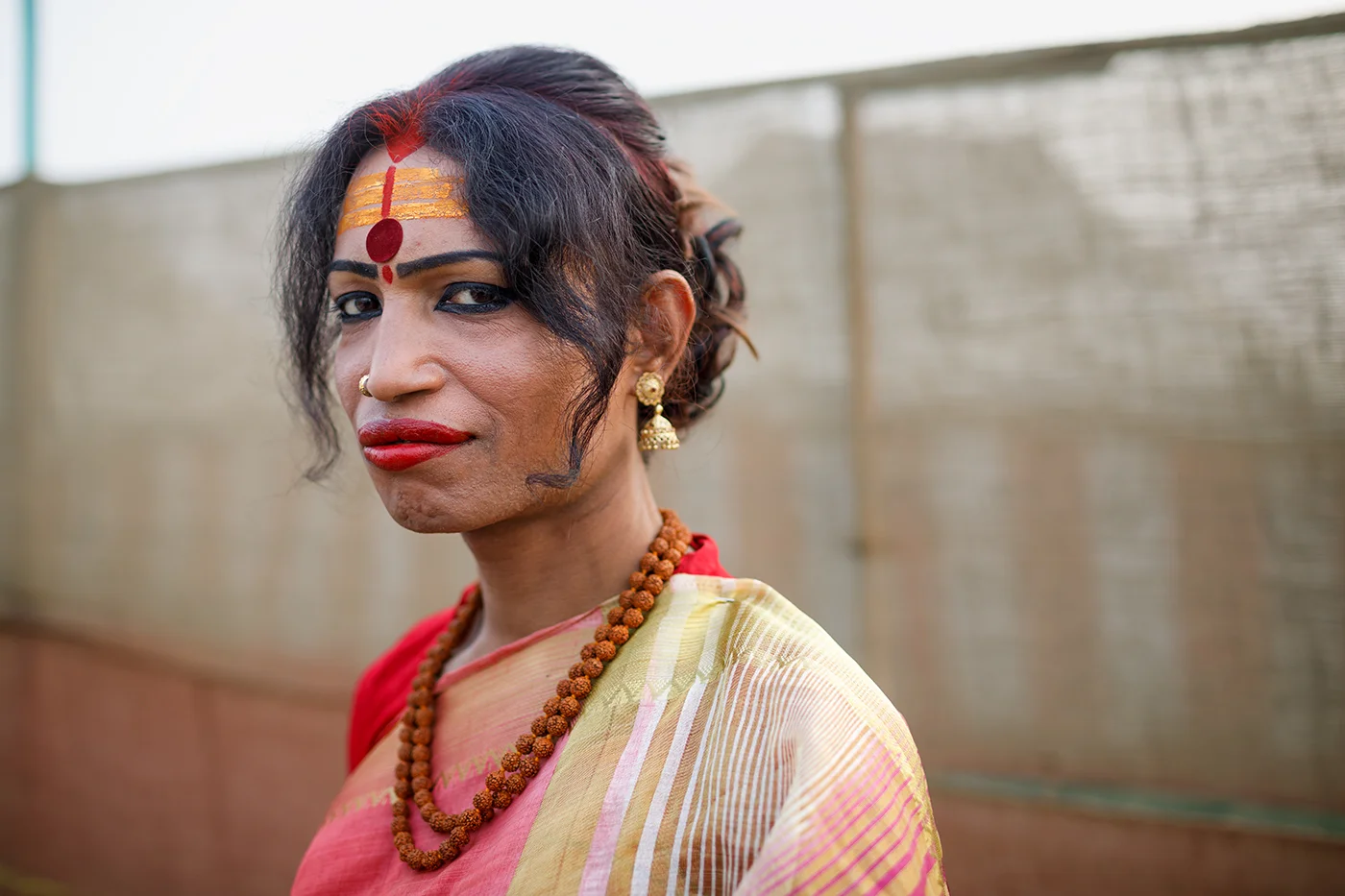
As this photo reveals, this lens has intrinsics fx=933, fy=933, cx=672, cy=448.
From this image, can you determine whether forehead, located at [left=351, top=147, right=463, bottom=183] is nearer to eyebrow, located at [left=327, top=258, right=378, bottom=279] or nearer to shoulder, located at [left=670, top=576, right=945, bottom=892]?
eyebrow, located at [left=327, top=258, right=378, bottom=279]

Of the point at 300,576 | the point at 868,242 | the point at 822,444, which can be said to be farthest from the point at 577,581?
the point at 300,576

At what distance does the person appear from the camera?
1208 mm

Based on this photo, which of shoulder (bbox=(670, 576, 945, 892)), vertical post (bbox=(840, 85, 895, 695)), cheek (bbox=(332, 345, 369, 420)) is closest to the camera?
shoulder (bbox=(670, 576, 945, 892))

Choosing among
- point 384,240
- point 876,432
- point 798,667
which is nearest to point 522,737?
point 798,667

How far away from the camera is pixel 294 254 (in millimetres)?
1707

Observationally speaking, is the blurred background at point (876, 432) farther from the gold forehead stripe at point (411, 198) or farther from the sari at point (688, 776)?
the sari at point (688, 776)

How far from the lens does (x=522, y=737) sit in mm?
1447

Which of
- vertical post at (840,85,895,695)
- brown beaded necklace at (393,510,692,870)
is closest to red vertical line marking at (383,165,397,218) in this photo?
brown beaded necklace at (393,510,692,870)

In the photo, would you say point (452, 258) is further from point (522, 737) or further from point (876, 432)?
point (876, 432)

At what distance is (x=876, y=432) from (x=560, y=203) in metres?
1.21

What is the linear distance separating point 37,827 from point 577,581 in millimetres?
2957

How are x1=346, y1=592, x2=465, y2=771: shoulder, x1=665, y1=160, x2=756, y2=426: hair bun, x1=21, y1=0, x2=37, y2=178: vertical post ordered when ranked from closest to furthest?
x1=665, y1=160, x2=756, y2=426: hair bun, x1=346, y1=592, x2=465, y2=771: shoulder, x1=21, y1=0, x2=37, y2=178: vertical post

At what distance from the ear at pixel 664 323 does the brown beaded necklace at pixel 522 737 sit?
0.97 feet

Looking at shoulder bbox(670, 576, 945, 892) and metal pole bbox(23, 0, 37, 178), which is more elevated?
metal pole bbox(23, 0, 37, 178)
